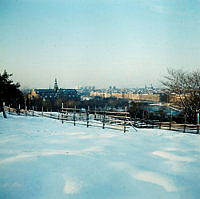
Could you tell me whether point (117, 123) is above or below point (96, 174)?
below

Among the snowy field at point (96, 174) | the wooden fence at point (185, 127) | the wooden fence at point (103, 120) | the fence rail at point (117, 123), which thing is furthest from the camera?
the wooden fence at point (185, 127)

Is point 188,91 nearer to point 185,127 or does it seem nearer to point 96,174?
point 185,127

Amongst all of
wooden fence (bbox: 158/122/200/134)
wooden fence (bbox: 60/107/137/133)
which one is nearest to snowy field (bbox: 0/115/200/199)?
wooden fence (bbox: 60/107/137/133)

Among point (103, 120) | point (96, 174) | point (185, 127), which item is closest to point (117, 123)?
point (185, 127)

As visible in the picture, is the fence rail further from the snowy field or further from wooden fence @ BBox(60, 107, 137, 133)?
the snowy field

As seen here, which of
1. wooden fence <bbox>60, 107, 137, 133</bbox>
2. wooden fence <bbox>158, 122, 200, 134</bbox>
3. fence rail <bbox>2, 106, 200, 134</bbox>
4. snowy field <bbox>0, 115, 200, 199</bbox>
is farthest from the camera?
wooden fence <bbox>158, 122, 200, 134</bbox>

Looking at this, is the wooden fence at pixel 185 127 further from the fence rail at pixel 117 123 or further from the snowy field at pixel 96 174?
the snowy field at pixel 96 174

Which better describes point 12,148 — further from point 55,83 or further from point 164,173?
point 55,83

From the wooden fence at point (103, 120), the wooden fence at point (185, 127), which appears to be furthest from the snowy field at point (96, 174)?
the wooden fence at point (185, 127)

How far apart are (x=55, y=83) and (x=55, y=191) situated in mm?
109211

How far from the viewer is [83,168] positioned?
15.9ft

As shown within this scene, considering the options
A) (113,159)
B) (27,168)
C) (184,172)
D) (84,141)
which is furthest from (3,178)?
(184,172)

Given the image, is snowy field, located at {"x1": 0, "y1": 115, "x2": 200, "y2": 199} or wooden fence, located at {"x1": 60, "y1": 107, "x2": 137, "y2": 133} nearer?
snowy field, located at {"x1": 0, "y1": 115, "x2": 200, "y2": 199}

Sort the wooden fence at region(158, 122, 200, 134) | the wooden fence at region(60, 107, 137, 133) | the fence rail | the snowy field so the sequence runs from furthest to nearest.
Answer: the wooden fence at region(158, 122, 200, 134) → the fence rail → the wooden fence at region(60, 107, 137, 133) → the snowy field
